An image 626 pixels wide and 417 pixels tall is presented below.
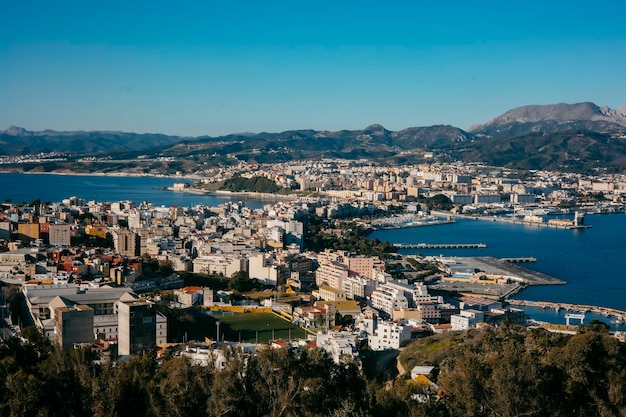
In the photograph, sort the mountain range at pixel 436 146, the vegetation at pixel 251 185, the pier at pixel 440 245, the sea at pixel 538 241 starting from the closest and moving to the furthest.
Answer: the sea at pixel 538 241
the pier at pixel 440 245
the vegetation at pixel 251 185
the mountain range at pixel 436 146

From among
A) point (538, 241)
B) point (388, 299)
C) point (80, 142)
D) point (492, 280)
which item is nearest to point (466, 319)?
point (388, 299)

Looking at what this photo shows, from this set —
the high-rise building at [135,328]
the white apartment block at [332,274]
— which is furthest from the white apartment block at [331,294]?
the high-rise building at [135,328]

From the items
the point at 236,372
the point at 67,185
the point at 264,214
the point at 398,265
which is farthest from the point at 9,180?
the point at 236,372

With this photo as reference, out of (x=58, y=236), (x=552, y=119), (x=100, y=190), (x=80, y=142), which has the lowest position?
(x=100, y=190)

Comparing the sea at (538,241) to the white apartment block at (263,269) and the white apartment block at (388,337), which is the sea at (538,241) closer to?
the white apartment block at (388,337)

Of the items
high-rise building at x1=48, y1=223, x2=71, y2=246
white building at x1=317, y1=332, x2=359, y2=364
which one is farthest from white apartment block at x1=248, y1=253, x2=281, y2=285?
white building at x1=317, y1=332, x2=359, y2=364

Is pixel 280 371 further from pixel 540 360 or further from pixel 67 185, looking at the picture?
pixel 67 185

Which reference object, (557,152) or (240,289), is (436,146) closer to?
(557,152)
